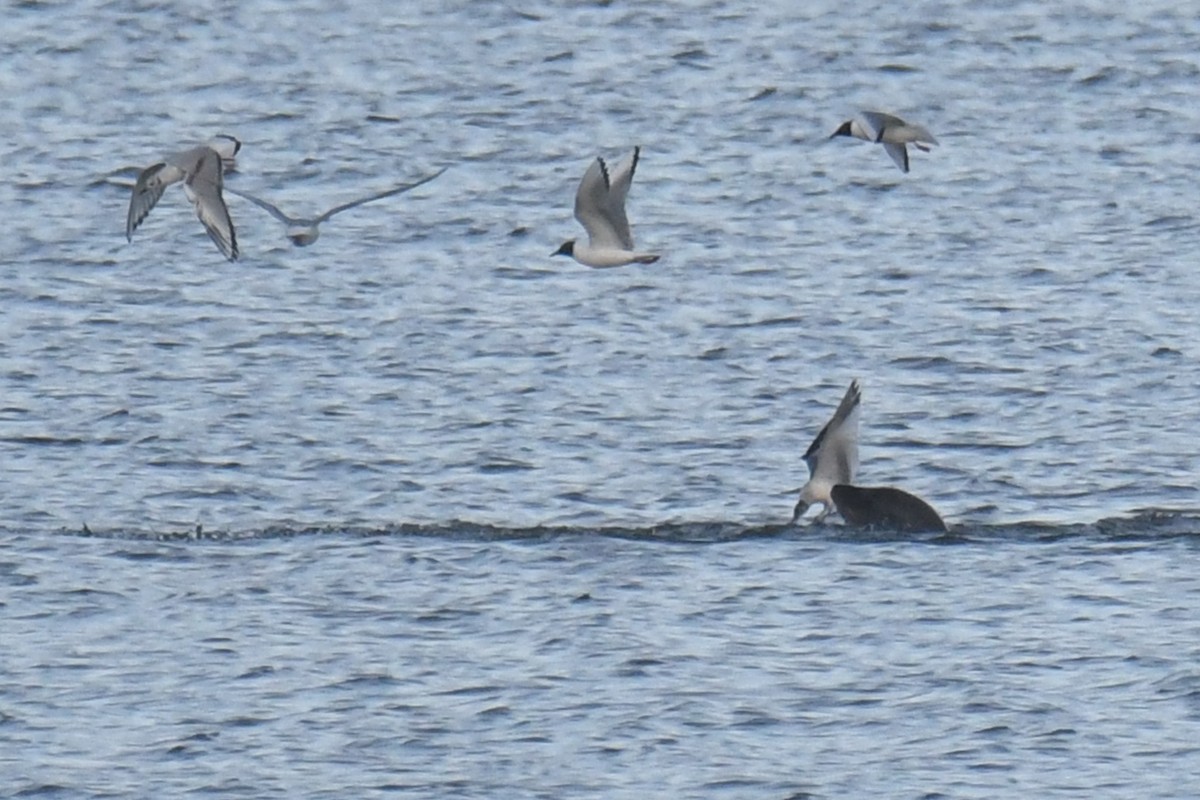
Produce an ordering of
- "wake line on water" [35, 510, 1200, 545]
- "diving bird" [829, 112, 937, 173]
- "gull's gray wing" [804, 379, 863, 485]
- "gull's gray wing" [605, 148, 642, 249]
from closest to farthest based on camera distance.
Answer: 1. "gull's gray wing" [804, 379, 863, 485]
2. "wake line on water" [35, 510, 1200, 545]
3. "gull's gray wing" [605, 148, 642, 249]
4. "diving bird" [829, 112, 937, 173]

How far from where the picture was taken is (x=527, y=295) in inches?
949

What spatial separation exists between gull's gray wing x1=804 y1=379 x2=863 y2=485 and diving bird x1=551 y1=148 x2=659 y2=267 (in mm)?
1557

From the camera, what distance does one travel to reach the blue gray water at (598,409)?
14.2 metres

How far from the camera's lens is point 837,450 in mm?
17125

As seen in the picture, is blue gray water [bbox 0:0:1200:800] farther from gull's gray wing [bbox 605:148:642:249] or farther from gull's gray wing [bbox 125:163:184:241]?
gull's gray wing [bbox 125:163:184:241]

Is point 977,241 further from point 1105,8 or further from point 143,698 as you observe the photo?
point 143,698

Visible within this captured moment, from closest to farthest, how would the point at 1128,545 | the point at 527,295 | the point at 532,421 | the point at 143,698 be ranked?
the point at 143,698
the point at 1128,545
the point at 532,421
the point at 527,295

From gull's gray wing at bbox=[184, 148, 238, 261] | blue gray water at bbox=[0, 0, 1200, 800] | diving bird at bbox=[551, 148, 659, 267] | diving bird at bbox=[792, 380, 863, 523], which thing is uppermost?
gull's gray wing at bbox=[184, 148, 238, 261]

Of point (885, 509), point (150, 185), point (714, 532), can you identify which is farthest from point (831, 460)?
point (150, 185)

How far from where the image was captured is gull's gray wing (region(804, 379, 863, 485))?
17.0 meters

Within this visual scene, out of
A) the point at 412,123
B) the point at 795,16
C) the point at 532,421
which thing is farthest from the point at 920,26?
the point at 532,421

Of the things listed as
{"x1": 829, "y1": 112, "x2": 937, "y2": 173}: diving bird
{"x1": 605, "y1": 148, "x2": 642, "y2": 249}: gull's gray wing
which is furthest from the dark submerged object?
{"x1": 829, "y1": 112, "x2": 937, "y2": 173}: diving bird

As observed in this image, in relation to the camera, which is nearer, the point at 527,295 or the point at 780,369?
the point at 780,369

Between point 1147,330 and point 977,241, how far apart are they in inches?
141
